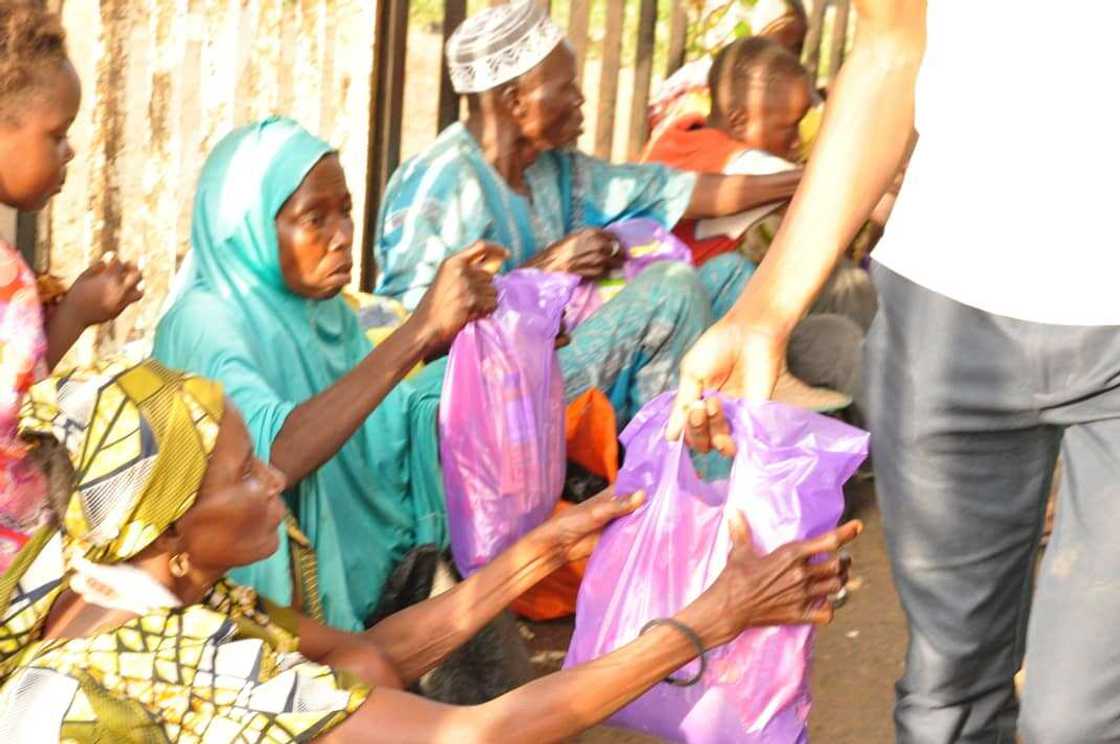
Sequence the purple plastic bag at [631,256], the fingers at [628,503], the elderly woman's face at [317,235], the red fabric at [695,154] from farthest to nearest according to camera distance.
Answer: the red fabric at [695,154] → the purple plastic bag at [631,256] → the elderly woman's face at [317,235] → the fingers at [628,503]

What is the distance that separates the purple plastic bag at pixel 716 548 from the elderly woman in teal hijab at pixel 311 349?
791 millimetres

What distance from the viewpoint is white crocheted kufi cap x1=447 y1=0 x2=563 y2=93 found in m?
4.72

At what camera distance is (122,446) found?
2240mm

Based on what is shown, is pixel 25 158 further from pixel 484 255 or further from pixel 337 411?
pixel 484 255

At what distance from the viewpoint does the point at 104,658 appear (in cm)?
220

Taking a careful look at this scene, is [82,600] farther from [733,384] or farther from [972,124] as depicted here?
[972,124]

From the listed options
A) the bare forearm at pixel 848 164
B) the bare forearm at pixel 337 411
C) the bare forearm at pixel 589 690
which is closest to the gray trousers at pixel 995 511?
the bare forearm at pixel 848 164

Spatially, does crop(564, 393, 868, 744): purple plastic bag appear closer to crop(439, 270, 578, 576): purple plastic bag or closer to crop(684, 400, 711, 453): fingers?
crop(684, 400, 711, 453): fingers

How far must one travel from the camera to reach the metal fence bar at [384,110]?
16.5 feet

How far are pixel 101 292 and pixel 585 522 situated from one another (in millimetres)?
1019

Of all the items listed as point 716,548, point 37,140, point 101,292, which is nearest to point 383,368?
point 101,292

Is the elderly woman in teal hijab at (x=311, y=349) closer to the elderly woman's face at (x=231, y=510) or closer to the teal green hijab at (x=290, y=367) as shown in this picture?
the teal green hijab at (x=290, y=367)

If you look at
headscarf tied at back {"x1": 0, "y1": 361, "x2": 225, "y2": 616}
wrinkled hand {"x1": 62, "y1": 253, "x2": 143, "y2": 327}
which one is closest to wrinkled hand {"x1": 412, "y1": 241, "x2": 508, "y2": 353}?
wrinkled hand {"x1": 62, "y1": 253, "x2": 143, "y2": 327}

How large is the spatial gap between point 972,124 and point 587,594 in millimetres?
1020
